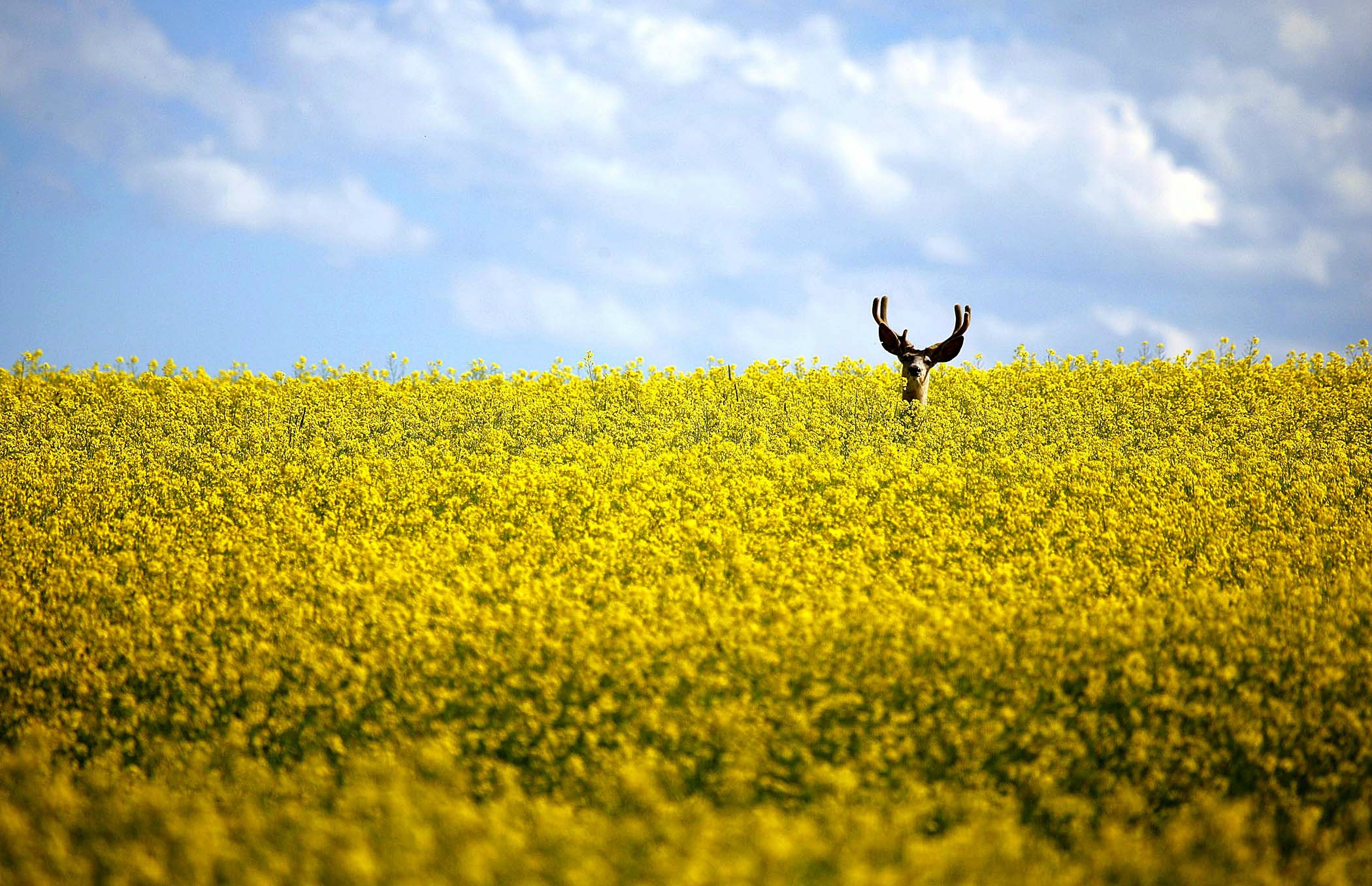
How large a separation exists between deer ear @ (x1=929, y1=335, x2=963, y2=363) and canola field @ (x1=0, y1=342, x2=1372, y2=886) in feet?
7.86

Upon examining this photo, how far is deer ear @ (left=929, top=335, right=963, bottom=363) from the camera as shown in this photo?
14.0 metres

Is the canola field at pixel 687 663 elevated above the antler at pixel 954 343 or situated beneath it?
situated beneath

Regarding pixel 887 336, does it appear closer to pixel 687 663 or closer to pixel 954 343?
pixel 954 343

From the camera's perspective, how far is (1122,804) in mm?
4773

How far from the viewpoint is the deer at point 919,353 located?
1398 cm

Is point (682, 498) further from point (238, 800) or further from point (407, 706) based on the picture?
point (238, 800)

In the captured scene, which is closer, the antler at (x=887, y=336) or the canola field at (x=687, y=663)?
the canola field at (x=687, y=663)

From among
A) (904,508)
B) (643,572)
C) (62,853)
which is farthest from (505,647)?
(904,508)

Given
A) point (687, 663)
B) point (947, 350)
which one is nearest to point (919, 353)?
point (947, 350)

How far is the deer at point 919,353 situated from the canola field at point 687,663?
217 cm

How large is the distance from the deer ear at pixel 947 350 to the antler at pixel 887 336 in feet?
1.04

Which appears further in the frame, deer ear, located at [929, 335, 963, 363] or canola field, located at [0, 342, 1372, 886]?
deer ear, located at [929, 335, 963, 363]

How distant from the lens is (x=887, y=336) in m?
14.3

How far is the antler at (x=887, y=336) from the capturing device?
559 inches
